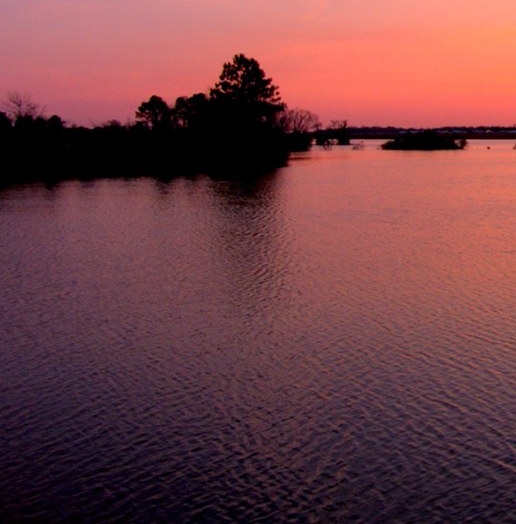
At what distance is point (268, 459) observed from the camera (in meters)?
13.1

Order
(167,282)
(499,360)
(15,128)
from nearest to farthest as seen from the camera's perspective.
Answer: (499,360), (167,282), (15,128)

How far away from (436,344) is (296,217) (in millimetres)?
27222

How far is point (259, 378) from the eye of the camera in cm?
1741

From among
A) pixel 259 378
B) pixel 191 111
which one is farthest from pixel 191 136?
pixel 259 378

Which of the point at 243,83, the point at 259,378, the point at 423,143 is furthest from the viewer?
the point at 423,143

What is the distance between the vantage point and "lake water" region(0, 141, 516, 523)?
1193 centimetres

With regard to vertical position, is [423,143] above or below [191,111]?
below

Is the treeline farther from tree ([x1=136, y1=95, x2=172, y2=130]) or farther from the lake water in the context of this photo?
the lake water

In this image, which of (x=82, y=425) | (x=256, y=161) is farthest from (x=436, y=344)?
(x=256, y=161)

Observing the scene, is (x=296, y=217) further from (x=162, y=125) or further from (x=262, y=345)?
(x=162, y=125)

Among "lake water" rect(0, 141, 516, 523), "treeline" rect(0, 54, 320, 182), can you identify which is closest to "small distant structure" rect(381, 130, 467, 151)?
"treeline" rect(0, 54, 320, 182)

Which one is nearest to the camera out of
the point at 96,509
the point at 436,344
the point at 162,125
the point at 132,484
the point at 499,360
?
the point at 96,509

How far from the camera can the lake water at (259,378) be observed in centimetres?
1193

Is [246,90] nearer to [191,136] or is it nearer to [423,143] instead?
[191,136]
